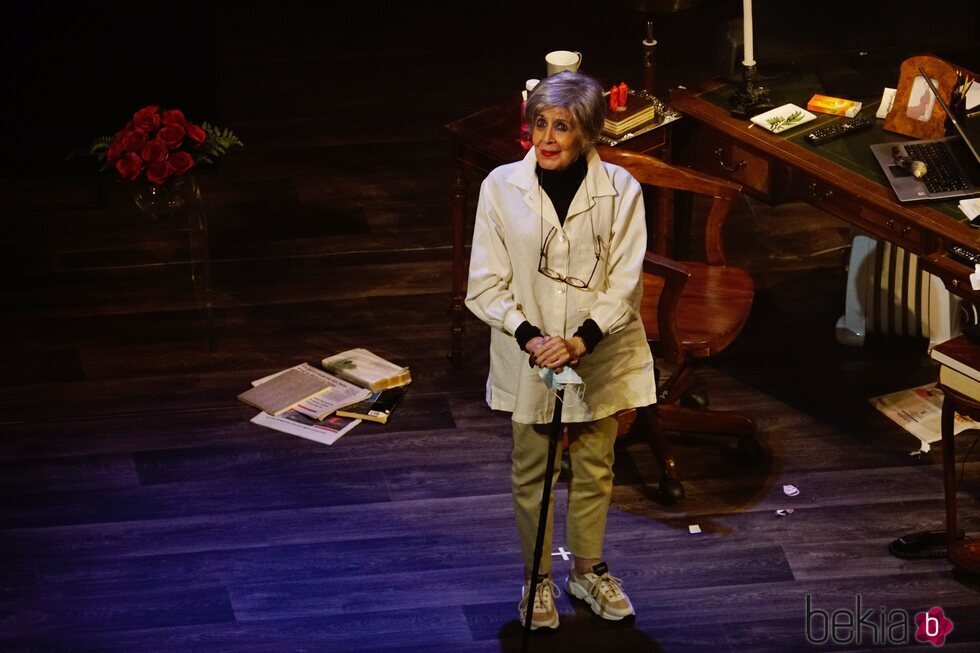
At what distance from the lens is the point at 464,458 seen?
5.23 metres

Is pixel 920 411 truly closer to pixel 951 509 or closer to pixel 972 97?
pixel 951 509

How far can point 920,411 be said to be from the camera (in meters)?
5.39

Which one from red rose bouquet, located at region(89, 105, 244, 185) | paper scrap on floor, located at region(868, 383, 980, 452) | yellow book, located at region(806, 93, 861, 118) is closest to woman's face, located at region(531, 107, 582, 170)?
yellow book, located at region(806, 93, 861, 118)

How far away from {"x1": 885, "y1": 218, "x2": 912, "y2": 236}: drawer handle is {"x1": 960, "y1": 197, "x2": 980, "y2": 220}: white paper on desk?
6.9 inches

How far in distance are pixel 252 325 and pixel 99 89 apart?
205 cm

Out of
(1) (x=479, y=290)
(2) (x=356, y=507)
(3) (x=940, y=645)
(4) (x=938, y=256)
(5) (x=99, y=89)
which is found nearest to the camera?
(1) (x=479, y=290)

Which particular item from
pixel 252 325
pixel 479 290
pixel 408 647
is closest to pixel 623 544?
pixel 408 647

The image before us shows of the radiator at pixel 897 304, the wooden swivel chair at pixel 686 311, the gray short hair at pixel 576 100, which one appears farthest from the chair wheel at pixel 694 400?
the gray short hair at pixel 576 100

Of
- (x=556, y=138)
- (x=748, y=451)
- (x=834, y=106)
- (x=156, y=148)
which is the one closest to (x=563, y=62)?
(x=834, y=106)

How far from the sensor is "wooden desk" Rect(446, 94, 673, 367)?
207 inches

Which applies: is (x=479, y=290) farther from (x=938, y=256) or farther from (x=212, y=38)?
(x=212, y=38)

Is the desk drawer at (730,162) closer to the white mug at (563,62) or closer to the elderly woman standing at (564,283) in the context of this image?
the white mug at (563,62)

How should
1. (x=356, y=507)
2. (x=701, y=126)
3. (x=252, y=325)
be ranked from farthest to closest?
(x=252, y=325)
(x=701, y=126)
(x=356, y=507)

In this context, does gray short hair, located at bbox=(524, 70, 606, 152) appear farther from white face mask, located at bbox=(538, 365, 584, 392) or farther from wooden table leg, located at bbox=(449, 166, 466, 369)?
wooden table leg, located at bbox=(449, 166, 466, 369)
